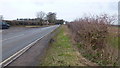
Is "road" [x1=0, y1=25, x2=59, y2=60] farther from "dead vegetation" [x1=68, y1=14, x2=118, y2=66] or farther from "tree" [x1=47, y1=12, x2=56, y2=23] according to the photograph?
"tree" [x1=47, y1=12, x2=56, y2=23]

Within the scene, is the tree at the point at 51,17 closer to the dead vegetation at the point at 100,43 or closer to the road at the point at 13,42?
the road at the point at 13,42

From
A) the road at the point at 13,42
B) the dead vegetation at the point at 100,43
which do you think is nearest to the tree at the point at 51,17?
the road at the point at 13,42

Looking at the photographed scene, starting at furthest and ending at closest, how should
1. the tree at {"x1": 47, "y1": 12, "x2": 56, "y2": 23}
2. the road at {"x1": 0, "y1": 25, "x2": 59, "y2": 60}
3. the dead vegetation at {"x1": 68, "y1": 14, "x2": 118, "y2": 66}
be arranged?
the tree at {"x1": 47, "y1": 12, "x2": 56, "y2": 23}
the road at {"x1": 0, "y1": 25, "x2": 59, "y2": 60}
the dead vegetation at {"x1": 68, "y1": 14, "x2": 118, "y2": 66}

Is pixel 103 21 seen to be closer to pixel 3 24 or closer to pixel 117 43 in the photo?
pixel 117 43

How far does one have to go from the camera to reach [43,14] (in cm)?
16125

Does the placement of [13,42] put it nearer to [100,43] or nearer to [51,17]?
[100,43]

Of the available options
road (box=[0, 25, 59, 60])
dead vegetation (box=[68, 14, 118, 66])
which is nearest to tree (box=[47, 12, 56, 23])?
road (box=[0, 25, 59, 60])

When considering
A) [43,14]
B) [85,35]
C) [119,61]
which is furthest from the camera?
[43,14]

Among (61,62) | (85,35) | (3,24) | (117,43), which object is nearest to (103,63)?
(61,62)

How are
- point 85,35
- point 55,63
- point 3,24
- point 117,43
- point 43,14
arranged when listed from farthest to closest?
point 43,14
point 3,24
point 85,35
point 117,43
point 55,63

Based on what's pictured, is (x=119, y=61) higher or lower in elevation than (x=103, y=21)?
lower

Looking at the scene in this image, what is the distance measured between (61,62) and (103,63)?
6.25 ft

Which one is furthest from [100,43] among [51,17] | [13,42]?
[51,17]

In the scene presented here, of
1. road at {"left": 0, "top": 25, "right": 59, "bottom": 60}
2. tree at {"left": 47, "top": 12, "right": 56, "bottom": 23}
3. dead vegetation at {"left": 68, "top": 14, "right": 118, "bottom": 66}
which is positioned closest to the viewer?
dead vegetation at {"left": 68, "top": 14, "right": 118, "bottom": 66}
